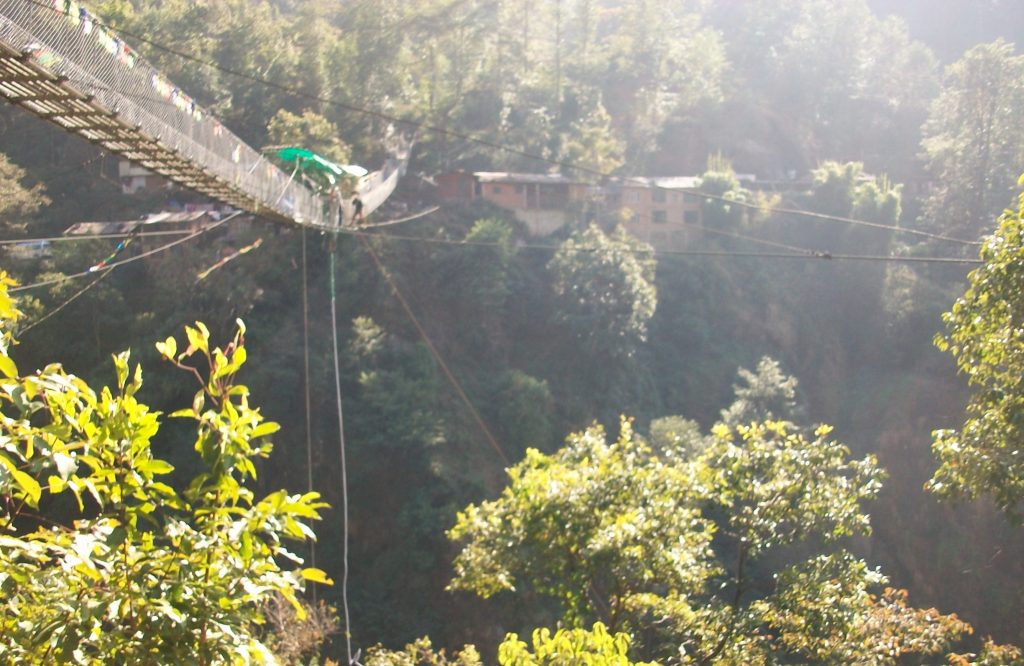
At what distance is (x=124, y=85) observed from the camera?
4.59 m

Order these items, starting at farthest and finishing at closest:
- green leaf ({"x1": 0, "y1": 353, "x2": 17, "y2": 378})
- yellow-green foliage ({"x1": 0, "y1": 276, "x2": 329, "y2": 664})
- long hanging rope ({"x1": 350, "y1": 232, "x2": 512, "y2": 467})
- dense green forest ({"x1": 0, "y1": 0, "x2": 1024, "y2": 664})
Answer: long hanging rope ({"x1": 350, "y1": 232, "x2": 512, "y2": 467}) → dense green forest ({"x1": 0, "y1": 0, "x2": 1024, "y2": 664}) → yellow-green foliage ({"x1": 0, "y1": 276, "x2": 329, "y2": 664}) → green leaf ({"x1": 0, "y1": 353, "x2": 17, "y2": 378})

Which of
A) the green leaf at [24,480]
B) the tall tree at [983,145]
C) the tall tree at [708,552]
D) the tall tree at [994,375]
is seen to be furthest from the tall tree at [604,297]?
the green leaf at [24,480]

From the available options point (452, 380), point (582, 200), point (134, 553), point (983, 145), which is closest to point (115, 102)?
point (134, 553)

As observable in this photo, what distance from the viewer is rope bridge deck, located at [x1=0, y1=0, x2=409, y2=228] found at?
12.3 ft

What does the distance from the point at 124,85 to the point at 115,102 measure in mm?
246

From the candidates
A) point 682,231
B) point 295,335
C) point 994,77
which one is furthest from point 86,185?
point 994,77

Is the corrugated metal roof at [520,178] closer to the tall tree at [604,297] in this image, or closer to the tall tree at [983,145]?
the tall tree at [604,297]

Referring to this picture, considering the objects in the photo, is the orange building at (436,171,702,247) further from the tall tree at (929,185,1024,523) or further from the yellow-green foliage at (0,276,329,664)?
the yellow-green foliage at (0,276,329,664)

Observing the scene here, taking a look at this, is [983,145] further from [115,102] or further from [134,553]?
[134,553]

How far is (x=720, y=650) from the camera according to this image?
211 inches

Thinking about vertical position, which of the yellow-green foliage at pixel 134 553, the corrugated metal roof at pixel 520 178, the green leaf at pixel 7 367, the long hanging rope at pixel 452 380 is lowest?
the long hanging rope at pixel 452 380

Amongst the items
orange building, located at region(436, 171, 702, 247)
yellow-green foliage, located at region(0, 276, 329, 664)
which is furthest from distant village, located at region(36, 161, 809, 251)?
yellow-green foliage, located at region(0, 276, 329, 664)

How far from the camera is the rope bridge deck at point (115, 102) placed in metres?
3.76

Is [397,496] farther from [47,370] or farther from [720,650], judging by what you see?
[47,370]
